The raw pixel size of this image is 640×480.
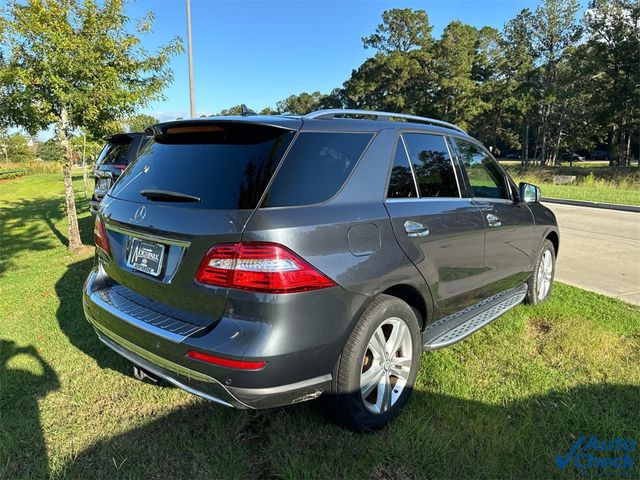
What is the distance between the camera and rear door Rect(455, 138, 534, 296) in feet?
12.1

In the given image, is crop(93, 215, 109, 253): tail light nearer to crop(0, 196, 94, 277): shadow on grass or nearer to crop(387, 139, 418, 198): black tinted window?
crop(387, 139, 418, 198): black tinted window

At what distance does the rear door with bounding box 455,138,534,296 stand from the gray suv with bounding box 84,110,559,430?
0.51 meters

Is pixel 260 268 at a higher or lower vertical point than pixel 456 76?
lower

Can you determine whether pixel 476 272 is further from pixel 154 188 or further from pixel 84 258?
pixel 84 258

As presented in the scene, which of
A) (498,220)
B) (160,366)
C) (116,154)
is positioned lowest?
(160,366)

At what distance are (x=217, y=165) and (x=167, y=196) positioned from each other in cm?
33

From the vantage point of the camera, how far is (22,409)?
2.90 meters

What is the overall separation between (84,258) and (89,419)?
5.09m

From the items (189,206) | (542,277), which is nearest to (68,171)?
(189,206)

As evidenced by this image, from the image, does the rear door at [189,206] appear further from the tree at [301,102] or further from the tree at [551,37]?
the tree at [301,102]

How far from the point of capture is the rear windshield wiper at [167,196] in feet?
7.72

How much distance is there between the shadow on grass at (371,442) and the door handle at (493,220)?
1381 millimetres

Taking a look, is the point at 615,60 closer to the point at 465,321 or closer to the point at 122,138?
the point at 122,138

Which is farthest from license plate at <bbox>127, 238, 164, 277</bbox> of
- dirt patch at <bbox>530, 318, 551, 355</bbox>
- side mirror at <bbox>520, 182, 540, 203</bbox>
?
side mirror at <bbox>520, 182, 540, 203</bbox>
